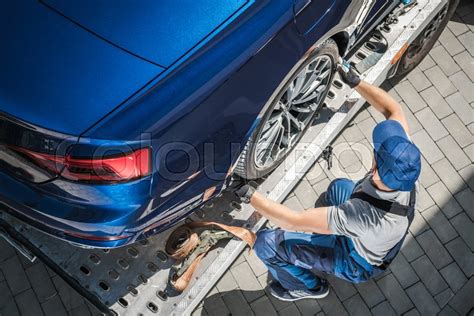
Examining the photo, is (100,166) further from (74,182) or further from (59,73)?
(59,73)

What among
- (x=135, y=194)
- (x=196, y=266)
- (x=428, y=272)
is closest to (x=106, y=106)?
(x=135, y=194)

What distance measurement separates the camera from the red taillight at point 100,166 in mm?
2592

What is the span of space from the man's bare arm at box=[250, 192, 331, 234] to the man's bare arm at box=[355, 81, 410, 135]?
2.52ft

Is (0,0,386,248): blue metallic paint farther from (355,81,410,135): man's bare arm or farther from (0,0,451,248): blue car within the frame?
Result: (355,81,410,135): man's bare arm

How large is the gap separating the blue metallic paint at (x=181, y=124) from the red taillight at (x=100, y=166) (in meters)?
0.04

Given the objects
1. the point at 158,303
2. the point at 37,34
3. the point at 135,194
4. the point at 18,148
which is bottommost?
the point at 158,303

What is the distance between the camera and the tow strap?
3.54 m

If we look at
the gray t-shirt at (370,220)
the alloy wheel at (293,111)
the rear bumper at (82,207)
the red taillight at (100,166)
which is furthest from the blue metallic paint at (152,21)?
the gray t-shirt at (370,220)

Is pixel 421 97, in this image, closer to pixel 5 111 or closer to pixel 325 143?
pixel 325 143

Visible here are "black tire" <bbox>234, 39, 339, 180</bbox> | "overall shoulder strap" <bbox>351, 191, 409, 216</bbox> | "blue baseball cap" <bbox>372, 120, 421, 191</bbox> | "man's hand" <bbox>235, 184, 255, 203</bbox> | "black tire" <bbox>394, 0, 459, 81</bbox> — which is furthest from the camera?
"black tire" <bbox>394, 0, 459, 81</bbox>

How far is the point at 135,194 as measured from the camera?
275 cm

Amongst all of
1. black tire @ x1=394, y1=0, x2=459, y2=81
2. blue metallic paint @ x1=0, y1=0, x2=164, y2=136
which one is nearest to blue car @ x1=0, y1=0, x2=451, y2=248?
blue metallic paint @ x1=0, y1=0, x2=164, y2=136

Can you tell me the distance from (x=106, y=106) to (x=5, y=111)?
0.46 meters

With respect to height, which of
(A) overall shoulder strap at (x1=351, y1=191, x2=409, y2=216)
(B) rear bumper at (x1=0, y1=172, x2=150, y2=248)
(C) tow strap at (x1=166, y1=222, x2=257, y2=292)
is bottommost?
(A) overall shoulder strap at (x1=351, y1=191, x2=409, y2=216)
